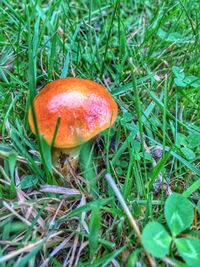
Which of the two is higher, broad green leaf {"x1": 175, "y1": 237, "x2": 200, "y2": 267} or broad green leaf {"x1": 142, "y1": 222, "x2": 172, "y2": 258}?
broad green leaf {"x1": 142, "y1": 222, "x2": 172, "y2": 258}

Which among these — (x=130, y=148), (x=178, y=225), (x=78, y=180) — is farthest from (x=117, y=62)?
(x=178, y=225)

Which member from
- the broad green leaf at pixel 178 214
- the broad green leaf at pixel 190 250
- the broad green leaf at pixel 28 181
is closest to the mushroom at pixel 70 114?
the broad green leaf at pixel 28 181

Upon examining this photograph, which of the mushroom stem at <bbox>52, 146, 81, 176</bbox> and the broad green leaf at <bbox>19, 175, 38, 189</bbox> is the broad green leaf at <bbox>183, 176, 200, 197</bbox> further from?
the broad green leaf at <bbox>19, 175, 38, 189</bbox>

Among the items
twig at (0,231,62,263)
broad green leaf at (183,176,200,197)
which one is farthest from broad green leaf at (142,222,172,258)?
twig at (0,231,62,263)

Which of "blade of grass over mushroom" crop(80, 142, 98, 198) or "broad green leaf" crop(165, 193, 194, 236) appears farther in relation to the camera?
"blade of grass over mushroom" crop(80, 142, 98, 198)

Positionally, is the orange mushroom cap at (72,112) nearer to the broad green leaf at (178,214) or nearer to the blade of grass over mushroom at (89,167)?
the blade of grass over mushroom at (89,167)

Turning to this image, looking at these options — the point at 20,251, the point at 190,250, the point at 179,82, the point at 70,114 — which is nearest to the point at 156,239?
the point at 190,250

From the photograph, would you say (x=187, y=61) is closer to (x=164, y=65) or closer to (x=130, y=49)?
(x=164, y=65)
